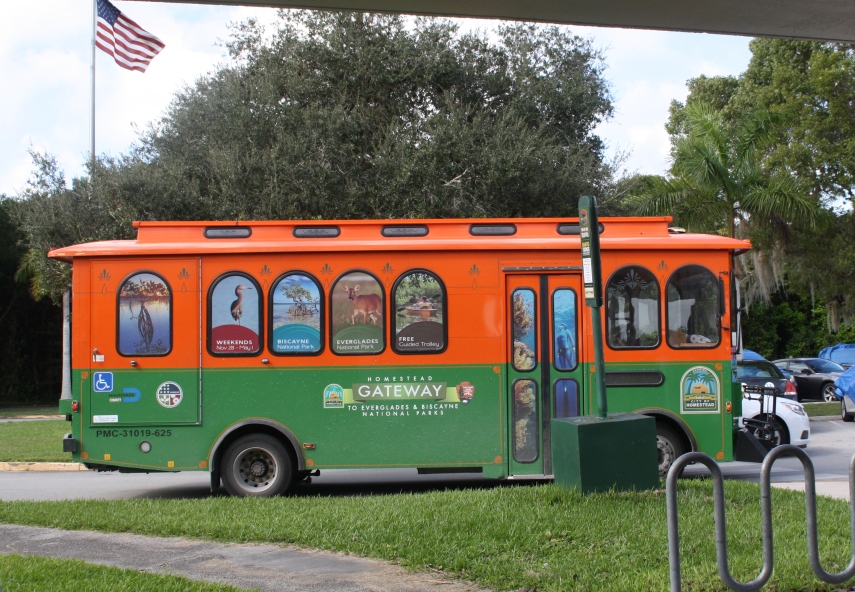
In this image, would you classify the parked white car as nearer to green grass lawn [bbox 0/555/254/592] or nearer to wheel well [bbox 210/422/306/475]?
wheel well [bbox 210/422/306/475]

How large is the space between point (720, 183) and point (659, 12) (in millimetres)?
14836

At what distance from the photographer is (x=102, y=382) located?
1043cm

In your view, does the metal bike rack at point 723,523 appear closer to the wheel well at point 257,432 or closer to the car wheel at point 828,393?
the wheel well at point 257,432

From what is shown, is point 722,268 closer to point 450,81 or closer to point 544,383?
point 544,383

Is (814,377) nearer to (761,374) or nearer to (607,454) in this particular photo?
(761,374)

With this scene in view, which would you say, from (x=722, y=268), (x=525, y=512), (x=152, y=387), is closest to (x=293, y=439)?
(x=152, y=387)

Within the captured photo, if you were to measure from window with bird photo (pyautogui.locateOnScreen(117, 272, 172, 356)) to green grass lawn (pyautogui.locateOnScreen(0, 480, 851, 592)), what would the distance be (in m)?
1.86

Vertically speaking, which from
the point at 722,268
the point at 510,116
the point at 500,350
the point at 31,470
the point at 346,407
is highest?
the point at 510,116

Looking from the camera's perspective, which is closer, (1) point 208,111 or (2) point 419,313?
(2) point 419,313

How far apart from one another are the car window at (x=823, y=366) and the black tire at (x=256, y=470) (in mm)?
24338

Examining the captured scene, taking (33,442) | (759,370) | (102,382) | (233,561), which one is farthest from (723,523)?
(759,370)

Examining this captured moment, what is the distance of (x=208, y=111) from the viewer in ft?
66.2

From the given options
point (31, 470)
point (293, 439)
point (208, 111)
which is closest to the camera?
point (293, 439)

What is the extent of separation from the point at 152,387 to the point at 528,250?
15.5 feet
